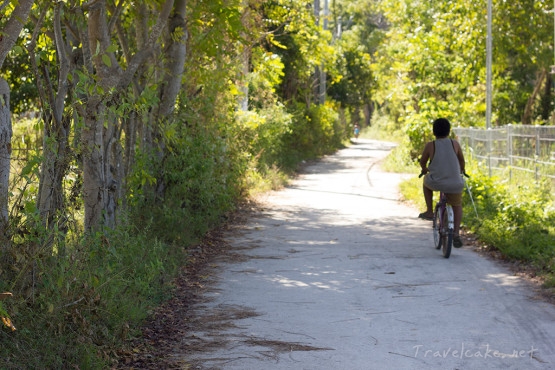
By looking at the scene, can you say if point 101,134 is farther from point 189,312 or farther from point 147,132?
point 147,132

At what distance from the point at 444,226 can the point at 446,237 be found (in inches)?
10.3

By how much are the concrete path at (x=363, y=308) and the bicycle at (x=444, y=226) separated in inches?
6.7

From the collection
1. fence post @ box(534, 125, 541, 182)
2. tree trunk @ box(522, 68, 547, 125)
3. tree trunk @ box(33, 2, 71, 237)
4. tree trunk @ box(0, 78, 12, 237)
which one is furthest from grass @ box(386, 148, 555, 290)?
tree trunk @ box(522, 68, 547, 125)

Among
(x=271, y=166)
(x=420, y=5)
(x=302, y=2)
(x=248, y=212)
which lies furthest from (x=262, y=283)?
(x=420, y=5)

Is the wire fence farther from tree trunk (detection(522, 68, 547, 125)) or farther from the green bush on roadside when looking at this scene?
tree trunk (detection(522, 68, 547, 125))

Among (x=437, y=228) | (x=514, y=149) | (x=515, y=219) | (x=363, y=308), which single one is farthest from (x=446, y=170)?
(x=514, y=149)

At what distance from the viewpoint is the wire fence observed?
53.6 ft

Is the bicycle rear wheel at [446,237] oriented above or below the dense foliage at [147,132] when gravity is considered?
below

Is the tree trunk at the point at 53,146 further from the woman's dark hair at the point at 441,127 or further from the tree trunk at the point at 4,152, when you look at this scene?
the woman's dark hair at the point at 441,127

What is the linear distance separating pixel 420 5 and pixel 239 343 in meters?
29.1

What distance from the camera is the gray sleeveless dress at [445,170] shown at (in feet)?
36.9

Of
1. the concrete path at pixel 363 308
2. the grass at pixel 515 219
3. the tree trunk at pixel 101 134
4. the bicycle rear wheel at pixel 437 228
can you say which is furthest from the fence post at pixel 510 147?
the tree trunk at pixel 101 134

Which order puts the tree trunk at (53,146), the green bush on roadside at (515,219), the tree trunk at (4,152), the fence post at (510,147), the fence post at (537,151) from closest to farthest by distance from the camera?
the tree trunk at (4,152) → the tree trunk at (53,146) → the green bush on roadside at (515,219) → the fence post at (537,151) → the fence post at (510,147)

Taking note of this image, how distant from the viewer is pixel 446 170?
11.3 meters
